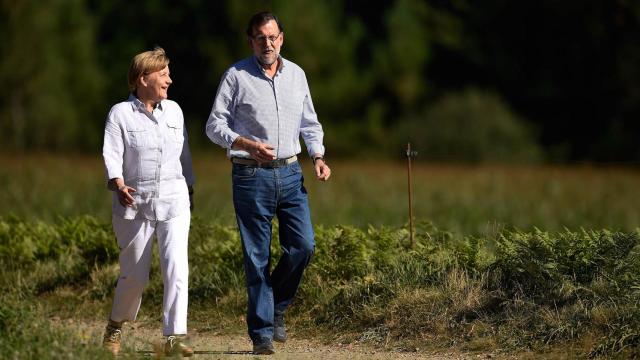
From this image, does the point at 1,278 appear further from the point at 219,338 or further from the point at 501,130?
the point at 501,130

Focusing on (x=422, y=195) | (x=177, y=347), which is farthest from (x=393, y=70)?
(x=177, y=347)

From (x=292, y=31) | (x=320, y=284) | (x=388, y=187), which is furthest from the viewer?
(x=292, y=31)

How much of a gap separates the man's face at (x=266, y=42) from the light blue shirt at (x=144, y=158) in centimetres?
73

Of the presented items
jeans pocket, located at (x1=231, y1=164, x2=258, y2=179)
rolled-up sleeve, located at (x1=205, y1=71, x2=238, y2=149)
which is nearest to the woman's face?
rolled-up sleeve, located at (x1=205, y1=71, x2=238, y2=149)

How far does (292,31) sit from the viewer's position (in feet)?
151

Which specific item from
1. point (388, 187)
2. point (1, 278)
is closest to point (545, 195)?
point (388, 187)

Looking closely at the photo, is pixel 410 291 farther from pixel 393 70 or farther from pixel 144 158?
pixel 393 70

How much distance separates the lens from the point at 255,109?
7656 millimetres

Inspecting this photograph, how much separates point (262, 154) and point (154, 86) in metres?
0.76

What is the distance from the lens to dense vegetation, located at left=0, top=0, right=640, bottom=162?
40.8m

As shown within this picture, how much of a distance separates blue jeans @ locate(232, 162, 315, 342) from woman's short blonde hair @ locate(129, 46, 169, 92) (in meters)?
0.78

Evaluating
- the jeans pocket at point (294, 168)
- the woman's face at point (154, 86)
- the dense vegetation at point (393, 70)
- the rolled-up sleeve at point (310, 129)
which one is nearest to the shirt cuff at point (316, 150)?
the rolled-up sleeve at point (310, 129)

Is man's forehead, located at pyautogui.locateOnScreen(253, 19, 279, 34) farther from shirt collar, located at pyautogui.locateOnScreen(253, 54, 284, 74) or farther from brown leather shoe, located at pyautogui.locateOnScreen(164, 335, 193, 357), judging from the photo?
brown leather shoe, located at pyautogui.locateOnScreen(164, 335, 193, 357)

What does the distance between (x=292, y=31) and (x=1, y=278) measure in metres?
36.1
